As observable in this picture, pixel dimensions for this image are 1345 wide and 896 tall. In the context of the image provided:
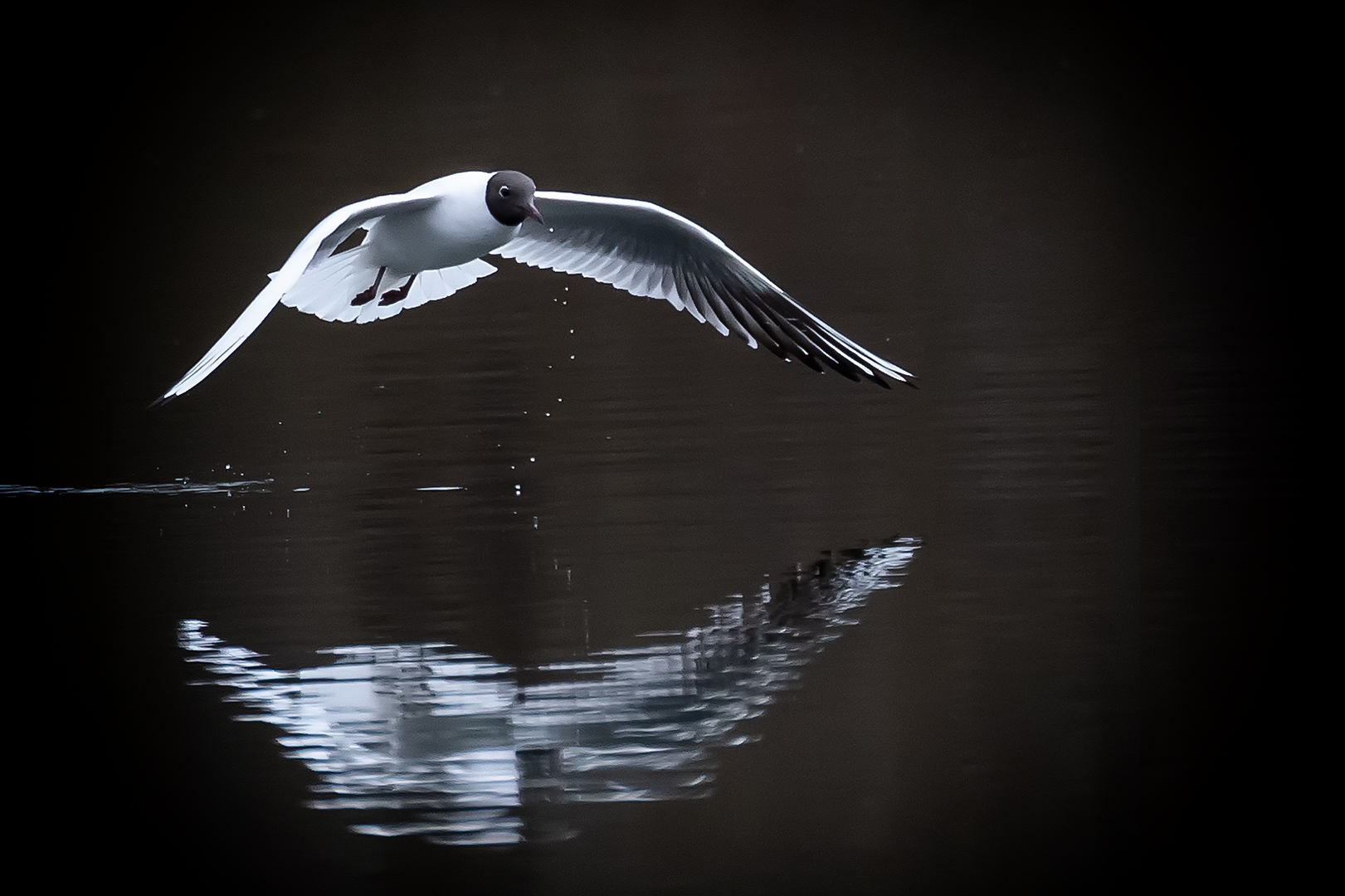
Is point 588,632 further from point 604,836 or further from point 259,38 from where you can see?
point 259,38

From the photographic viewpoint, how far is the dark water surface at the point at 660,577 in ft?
13.2

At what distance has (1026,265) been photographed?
15734 mm

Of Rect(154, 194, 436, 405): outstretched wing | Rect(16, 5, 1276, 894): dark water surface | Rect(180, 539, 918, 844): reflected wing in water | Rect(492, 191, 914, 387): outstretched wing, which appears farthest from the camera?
Rect(492, 191, 914, 387): outstretched wing

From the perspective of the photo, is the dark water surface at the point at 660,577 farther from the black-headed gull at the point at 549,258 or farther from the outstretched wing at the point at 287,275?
the outstretched wing at the point at 287,275

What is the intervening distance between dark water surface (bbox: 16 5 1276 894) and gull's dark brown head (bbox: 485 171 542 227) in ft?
3.60

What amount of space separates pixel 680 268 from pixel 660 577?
7.92ft

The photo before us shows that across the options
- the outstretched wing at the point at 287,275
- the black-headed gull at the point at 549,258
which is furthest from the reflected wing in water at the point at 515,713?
the black-headed gull at the point at 549,258

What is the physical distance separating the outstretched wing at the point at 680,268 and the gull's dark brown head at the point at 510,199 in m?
0.13

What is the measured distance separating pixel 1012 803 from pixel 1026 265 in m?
12.1

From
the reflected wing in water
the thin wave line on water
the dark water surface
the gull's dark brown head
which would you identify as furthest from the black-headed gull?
the reflected wing in water

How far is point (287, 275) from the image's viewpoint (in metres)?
5.88

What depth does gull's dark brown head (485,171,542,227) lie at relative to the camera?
751 cm

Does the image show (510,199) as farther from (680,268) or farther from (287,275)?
(287,275)

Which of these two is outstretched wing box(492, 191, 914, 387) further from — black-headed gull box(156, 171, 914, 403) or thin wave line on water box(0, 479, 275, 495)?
thin wave line on water box(0, 479, 275, 495)
